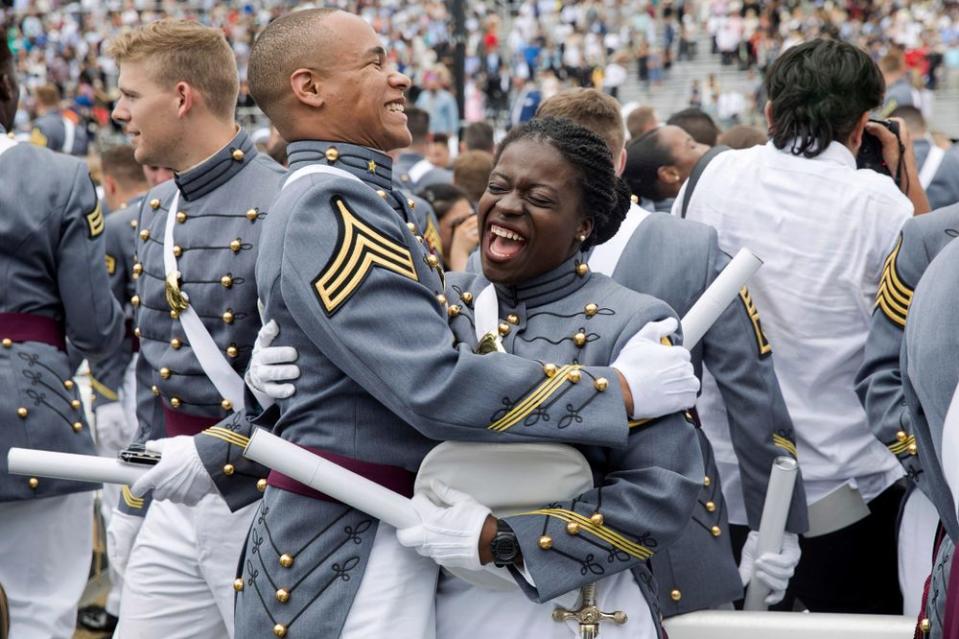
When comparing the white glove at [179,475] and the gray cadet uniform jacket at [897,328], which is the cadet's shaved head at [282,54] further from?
the gray cadet uniform jacket at [897,328]

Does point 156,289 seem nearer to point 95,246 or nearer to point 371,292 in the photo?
point 95,246

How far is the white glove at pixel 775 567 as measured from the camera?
324 centimetres

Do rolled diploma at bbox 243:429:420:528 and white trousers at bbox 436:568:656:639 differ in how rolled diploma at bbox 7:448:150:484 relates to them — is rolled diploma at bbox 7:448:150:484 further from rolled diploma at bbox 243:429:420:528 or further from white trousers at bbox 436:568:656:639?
white trousers at bbox 436:568:656:639

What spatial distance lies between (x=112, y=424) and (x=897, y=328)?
3.36 m

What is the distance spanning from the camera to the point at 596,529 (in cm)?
233

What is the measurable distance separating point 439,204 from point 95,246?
2.82m

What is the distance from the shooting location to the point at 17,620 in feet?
12.5

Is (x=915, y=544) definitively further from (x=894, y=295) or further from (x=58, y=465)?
(x=58, y=465)

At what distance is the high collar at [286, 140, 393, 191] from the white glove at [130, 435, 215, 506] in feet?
2.57

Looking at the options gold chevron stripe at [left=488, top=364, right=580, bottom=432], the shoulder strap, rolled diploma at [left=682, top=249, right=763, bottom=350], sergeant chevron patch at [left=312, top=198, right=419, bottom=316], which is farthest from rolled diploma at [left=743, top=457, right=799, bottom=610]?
sergeant chevron patch at [left=312, top=198, right=419, bottom=316]

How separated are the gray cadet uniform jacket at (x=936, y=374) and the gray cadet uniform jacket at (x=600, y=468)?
412 millimetres

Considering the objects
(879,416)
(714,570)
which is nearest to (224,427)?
(714,570)

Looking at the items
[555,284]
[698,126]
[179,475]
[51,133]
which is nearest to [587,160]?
[555,284]

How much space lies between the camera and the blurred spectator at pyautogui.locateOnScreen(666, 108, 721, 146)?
6.66 metres
